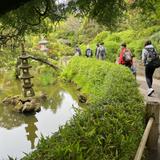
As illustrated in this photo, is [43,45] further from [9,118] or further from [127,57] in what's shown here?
[127,57]

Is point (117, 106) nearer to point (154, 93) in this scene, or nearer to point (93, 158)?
point (93, 158)

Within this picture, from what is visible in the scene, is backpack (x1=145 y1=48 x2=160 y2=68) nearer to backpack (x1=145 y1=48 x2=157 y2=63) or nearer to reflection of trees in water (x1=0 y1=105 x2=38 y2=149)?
backpack (x1=145 y1=48 x2=157 y2=63)

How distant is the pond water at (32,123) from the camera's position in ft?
49.9

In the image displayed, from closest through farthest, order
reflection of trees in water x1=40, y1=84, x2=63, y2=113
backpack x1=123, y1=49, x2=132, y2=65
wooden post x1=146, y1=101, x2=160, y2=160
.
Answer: wooden post x1=146, y1=101, x2=160, y2=160
backpack x1=123, y1=49, x2=132, y2=65
reflection of trees in water x1=40, y1=84, x2=63, y2=113

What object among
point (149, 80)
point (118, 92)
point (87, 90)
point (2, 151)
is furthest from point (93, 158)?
point (87, 90)

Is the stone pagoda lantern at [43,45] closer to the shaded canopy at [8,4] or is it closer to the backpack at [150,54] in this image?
the backpack at [150,54]

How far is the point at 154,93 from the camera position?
1334 centimetres

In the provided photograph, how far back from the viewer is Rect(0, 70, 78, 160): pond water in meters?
15.2

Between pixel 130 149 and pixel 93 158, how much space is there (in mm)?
1102

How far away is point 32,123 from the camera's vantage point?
749 inches

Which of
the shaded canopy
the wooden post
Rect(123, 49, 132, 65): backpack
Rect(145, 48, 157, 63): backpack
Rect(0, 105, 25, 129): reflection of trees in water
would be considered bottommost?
Rect(0, 105, 25, 129): reflection of trees in water

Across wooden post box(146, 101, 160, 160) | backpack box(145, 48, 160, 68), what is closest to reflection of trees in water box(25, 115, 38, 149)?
backpack box(145, 48, 160, 68)

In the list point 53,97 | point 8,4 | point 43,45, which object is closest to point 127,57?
point 53,97

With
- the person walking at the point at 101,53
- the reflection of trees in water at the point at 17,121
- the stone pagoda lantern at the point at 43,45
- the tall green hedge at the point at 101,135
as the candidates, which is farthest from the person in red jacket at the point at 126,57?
the stone pagoda lantern at the point at 43,45
